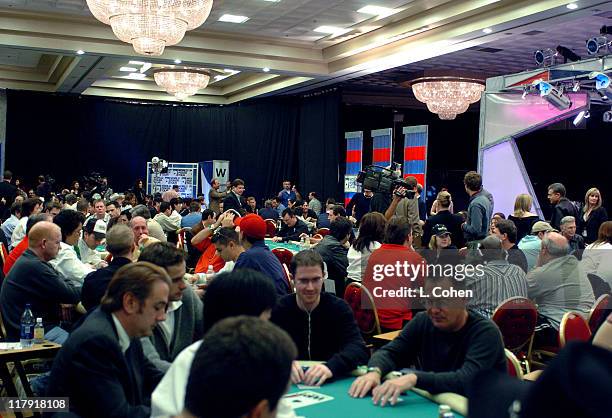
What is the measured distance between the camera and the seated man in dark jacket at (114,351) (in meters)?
2.17

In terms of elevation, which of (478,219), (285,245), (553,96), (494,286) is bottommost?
(285,245)

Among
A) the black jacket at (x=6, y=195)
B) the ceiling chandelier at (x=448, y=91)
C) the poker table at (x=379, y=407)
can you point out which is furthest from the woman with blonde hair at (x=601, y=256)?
the black jacket at (x=6, y=195)

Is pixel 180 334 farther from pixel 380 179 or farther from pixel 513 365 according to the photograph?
pixel 380 179

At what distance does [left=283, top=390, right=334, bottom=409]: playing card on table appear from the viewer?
7.83 ft

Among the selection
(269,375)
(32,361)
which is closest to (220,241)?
(32,361)

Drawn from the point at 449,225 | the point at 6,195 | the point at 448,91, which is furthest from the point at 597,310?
the point at 6,195

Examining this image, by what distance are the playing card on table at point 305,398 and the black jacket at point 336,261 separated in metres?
3.27

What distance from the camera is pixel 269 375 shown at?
1.10 metres

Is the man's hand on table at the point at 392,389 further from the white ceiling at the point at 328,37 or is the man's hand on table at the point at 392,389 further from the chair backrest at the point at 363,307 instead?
the white ceiling at the point at 328,37

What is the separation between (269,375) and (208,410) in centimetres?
11

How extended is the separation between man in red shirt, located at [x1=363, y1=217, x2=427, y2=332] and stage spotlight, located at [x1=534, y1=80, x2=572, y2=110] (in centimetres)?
461

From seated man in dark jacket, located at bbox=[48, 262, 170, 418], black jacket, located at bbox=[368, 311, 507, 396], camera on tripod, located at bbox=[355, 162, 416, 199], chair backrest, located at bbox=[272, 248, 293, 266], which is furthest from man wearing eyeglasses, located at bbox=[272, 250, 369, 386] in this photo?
→ camera on tripod, located at bbox=[355, 162, 416, 199]

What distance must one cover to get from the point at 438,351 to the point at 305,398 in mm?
690

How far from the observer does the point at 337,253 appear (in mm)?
5855
